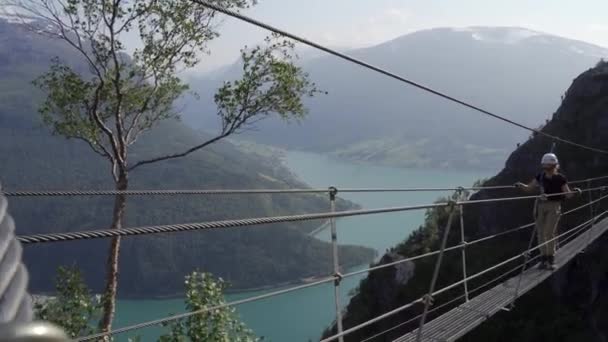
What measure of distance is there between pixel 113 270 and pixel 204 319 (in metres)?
1.43

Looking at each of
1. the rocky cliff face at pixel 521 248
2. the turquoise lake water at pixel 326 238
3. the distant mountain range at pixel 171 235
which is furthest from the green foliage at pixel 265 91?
the distant mountain range at pixel 171 235

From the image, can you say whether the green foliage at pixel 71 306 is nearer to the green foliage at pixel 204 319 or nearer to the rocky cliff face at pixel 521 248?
the green foliage at pixel 204 319

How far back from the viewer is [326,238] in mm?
94500

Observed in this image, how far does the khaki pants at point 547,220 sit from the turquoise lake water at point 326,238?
849 inches

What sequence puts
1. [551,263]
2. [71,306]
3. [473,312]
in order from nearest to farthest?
[473,312] → [551,263] → [71,306]

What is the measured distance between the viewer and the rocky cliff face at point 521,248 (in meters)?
12.5

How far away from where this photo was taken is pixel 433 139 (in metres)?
198

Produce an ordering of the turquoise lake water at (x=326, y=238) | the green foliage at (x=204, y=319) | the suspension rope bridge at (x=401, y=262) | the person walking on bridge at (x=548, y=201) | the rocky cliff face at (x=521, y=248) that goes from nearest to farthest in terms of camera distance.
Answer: the suspension rope bridge at (x=401, y=262), the person walking on bridge at (x=548, y=201), the green foliage at (x=204, y=319), the rocky cliff face at (x=521, y=248), the turquoise lake water at (x=326, y=238)

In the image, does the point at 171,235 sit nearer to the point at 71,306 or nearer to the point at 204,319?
the point at 71,306

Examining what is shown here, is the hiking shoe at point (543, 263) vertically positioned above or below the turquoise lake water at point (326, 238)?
above

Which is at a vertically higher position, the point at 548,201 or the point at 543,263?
the point at 548,201

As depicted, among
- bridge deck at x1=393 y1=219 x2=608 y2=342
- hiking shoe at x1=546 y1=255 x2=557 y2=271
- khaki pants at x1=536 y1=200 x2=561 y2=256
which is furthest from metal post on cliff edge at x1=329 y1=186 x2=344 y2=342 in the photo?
hiking shoe at x1=546 y1=255 x2=557 y2=271

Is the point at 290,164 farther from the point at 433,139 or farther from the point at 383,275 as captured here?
the point at 383,275

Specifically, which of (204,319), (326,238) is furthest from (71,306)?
(326,238)
